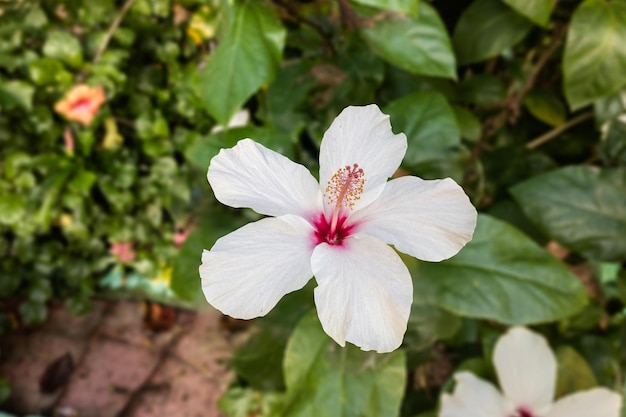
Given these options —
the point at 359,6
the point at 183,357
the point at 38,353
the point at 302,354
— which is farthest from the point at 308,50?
the point at 38,353

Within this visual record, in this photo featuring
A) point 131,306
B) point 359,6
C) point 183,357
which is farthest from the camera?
point 131,306

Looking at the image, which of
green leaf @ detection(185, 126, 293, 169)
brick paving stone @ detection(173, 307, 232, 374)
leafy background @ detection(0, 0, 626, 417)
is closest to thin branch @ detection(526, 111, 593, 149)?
leafy background @ detection(0, 0, 626, 417)

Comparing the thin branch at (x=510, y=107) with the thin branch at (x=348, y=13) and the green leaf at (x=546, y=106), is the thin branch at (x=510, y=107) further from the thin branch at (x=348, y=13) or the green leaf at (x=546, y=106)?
the thin branch at (x=348, y=13)

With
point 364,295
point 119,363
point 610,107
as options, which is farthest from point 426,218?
point 119,363

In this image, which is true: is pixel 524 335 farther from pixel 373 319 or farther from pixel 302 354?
pixel 373 319

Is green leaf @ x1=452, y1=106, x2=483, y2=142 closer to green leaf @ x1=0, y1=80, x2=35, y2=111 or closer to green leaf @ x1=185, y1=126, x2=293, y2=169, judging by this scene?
green leaf @ x1=185, y1=126, x2=293, y2=169

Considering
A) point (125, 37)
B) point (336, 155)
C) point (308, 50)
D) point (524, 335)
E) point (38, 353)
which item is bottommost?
point (38, 353)
